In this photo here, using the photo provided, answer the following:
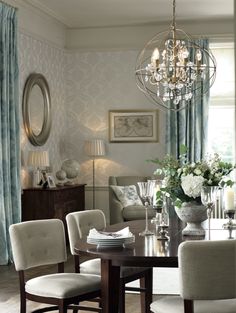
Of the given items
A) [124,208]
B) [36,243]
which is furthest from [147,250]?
[124,208]

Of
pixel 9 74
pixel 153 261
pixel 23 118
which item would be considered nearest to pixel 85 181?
pixel 23 118

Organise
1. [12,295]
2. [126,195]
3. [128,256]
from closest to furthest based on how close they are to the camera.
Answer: [128,256] → [12,295] → [126,195]

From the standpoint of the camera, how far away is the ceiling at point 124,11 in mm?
8211

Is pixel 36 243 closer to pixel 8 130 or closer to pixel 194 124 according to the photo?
pixel 8 130

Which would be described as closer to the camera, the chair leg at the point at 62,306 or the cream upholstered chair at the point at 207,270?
the cream upholstered chair at the point at 207,270

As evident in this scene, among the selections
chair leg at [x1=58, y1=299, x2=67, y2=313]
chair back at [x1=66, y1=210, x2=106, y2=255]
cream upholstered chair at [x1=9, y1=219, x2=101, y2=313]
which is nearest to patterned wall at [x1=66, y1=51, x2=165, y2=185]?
chair back at [x1=66, y1=210, x2=106, y2=255]

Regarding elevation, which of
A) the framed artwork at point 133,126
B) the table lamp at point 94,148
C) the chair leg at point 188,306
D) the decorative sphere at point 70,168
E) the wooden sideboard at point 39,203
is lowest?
the chair leg at point 188,306

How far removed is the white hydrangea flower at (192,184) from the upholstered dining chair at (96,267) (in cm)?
68

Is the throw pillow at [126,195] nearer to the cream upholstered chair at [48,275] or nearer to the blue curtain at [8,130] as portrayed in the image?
the blue curtain at [8,130]

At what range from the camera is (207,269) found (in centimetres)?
316

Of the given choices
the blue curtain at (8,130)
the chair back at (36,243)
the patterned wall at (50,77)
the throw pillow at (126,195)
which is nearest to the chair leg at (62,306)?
the chair back at (36,243)

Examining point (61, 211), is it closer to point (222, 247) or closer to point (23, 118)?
point (23, 118)

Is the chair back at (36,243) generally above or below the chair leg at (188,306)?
above

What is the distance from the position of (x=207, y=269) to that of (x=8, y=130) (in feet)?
14.8
